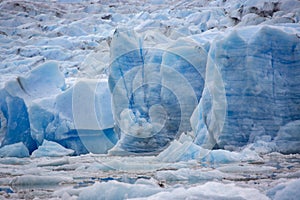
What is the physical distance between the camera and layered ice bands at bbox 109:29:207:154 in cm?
1066

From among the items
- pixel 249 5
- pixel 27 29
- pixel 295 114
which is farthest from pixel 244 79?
pixel 27 29

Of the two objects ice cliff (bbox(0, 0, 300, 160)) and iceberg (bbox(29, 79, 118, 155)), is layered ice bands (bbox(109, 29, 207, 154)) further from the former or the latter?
iceberg (bbox(29, 79, 118, 155))

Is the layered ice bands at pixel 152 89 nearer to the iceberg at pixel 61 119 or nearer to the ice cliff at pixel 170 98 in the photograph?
the ice cliff at pixel 170 98

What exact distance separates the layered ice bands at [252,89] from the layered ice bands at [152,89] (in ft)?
3.56

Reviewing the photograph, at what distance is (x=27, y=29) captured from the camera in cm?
3175

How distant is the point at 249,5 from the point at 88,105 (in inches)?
438

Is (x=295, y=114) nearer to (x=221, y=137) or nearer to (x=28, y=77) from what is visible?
(x=221, y=137)

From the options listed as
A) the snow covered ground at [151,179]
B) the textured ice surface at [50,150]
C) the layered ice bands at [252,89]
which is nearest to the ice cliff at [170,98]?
the layered ice bands at [252,89]

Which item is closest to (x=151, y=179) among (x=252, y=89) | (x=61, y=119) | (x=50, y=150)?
(x=252, y=89)

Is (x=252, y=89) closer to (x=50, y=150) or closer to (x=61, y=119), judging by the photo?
(x=50, y=150)

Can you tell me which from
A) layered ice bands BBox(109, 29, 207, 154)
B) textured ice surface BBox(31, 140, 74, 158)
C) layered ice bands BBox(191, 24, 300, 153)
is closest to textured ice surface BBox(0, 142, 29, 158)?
textured ice surface BBox(31, 140, 74, 158)

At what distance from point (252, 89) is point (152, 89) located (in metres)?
2.73

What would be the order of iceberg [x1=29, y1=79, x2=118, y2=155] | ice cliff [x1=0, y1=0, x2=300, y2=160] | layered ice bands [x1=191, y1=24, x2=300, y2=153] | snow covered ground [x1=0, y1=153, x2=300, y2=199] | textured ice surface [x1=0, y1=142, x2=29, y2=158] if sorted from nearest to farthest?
snow covered ground [x1=0, y1=153, x2=300, y2=199], layered ice bands [x1=191, y1=24, x2=300, y2=153], ice cliff [x1=0, y1=0, x2=300, y2=160], textured ice surface [x1=0, y1=142, x2=29, y2=158], iceberg [x1=29, y1=79, x2=118, y2=155]

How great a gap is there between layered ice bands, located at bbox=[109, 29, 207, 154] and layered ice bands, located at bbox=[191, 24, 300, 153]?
42.7 inches
